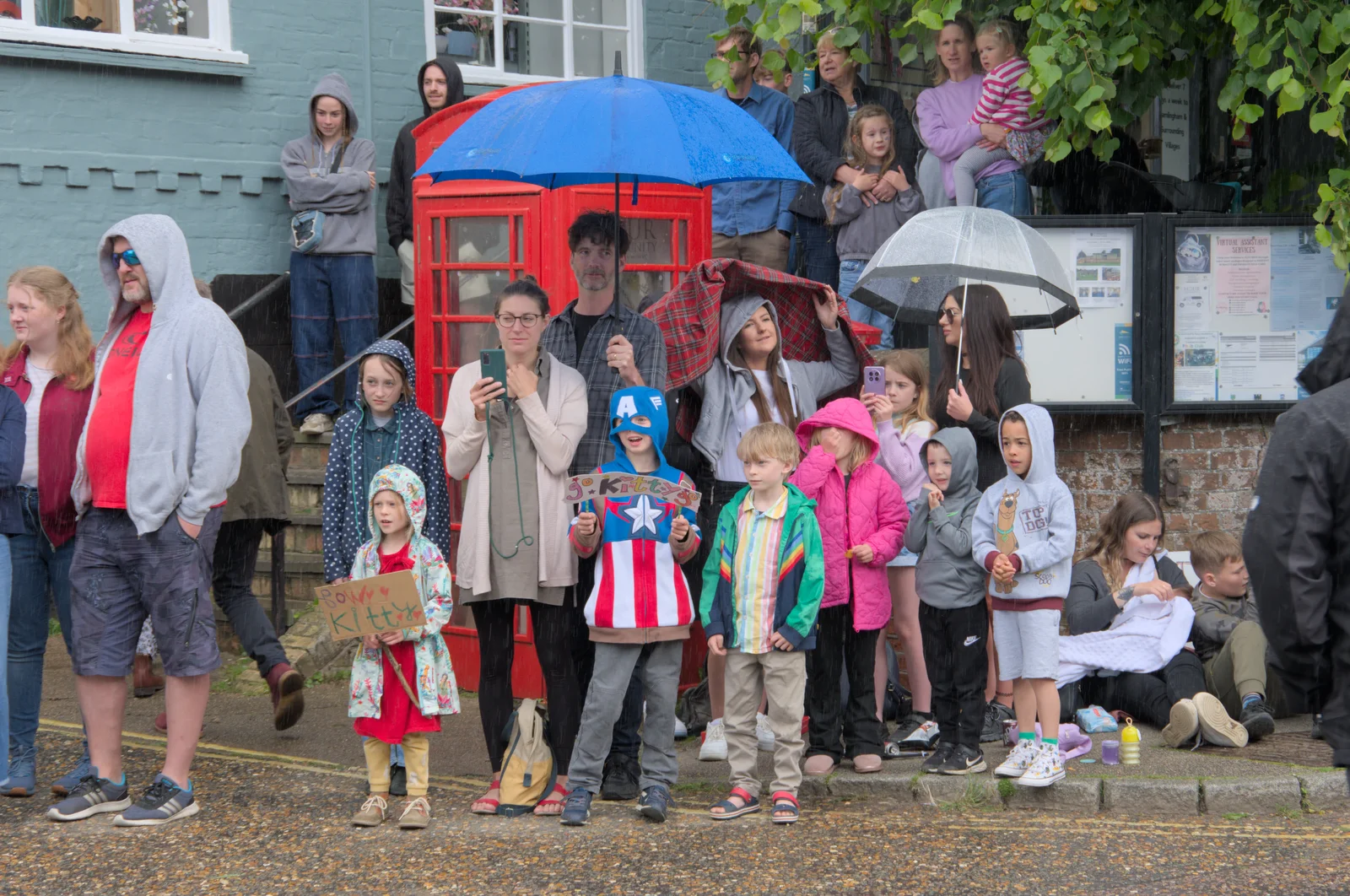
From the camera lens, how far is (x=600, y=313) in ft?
22.0

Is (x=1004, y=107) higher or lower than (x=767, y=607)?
higher

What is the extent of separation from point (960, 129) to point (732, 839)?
5.04 m

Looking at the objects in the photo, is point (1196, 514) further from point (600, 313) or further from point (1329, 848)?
point (600, 313)

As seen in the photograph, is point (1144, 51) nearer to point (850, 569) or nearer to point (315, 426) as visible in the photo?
point (850, 569)

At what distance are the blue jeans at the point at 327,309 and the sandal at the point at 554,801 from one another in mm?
4665

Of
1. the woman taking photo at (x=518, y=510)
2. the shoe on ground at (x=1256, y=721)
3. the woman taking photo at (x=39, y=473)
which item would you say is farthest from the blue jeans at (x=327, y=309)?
the shoe on ground at (x=1256, y=721)

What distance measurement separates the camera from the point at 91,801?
6.10 metres

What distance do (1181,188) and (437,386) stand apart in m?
4.65

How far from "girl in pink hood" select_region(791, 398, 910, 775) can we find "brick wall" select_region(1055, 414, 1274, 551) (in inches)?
101

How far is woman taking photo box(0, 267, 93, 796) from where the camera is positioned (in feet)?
21.3

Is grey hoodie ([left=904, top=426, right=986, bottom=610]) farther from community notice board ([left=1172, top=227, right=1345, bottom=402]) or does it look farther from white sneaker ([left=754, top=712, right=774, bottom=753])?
community notice board ([left=1172, top=227, right=1345, bottom=402])

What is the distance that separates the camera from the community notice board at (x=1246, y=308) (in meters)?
8.87

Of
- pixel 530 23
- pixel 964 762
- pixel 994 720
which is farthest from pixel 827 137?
pixel 964 762

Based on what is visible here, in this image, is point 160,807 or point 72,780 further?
point 72,780
